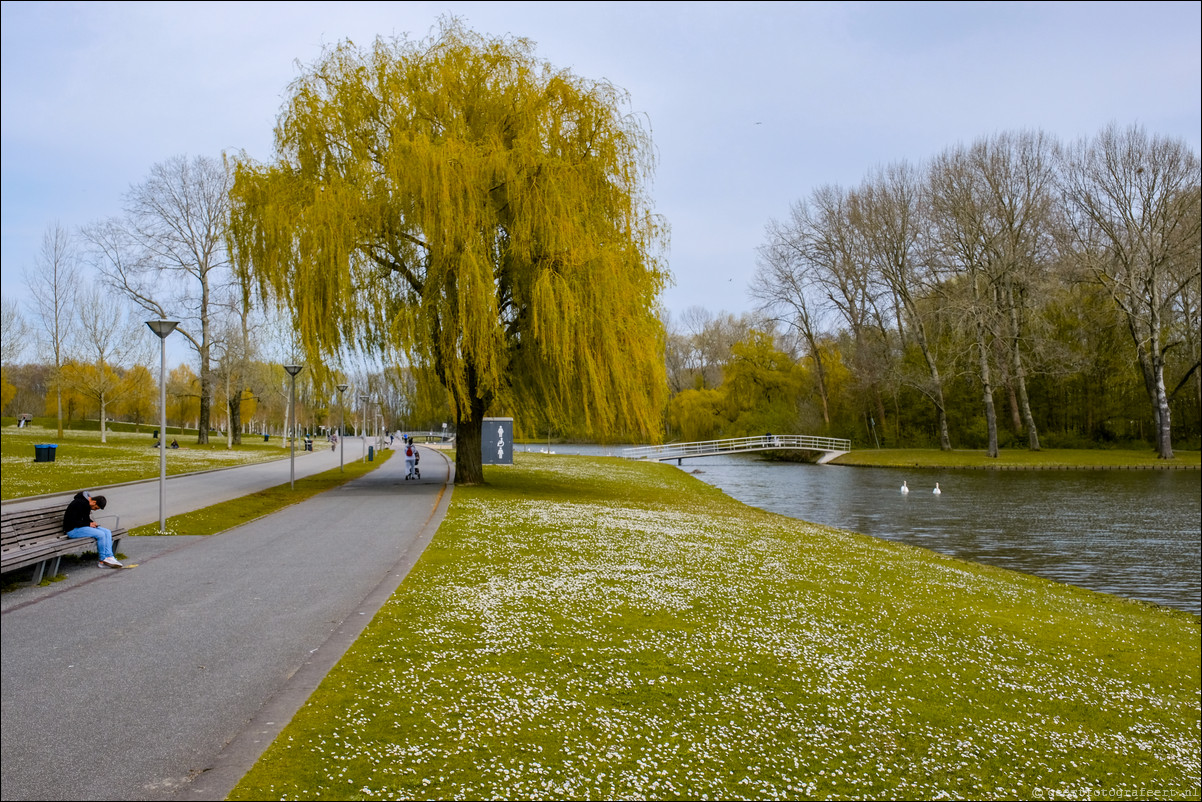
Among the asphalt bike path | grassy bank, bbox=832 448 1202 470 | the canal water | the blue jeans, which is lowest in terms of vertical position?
the canal water

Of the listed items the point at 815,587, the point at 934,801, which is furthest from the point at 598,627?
the point at 815,587

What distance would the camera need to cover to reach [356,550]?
13.3m

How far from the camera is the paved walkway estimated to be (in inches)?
189

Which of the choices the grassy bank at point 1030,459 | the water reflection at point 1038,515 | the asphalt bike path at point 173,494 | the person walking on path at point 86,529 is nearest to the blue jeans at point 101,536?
the person walking on path at point 86,529

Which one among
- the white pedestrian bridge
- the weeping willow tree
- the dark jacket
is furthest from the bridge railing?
the dark jacket

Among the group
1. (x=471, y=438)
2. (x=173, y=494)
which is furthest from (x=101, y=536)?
(x=471, y=438)

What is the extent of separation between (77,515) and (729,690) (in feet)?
32.2

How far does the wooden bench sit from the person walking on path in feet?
0.36

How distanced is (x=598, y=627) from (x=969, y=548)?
53.5 ft

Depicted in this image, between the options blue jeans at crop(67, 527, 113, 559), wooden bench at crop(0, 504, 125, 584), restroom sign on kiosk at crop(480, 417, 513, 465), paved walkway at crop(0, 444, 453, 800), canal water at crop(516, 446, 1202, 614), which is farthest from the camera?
restroom sign on kiosk at crop(480, 417, 513, 465)

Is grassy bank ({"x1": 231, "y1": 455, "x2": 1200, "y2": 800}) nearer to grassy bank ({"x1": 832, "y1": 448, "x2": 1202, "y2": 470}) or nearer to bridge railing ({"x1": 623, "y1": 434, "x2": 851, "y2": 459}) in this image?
grassy bank ({"x1": 832, "y1": 448, "x2": 1202, "y2": 470})

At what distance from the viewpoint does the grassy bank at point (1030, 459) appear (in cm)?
4969

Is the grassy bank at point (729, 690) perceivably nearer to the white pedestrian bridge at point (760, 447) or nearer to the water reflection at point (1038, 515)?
the water reflection at point (1038, 515)

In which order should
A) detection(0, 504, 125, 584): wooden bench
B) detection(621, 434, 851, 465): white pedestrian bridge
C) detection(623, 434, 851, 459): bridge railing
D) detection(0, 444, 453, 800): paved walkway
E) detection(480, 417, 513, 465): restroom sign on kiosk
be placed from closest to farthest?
detection(0, 444, 453, 800): paved walkway < detection(0, 504, 125, 584): wooden bench < detection(480, 417, 513, 465): restroom sign on kiosk < detection(621, 434, 851, 465): white pedestrian bridge < detection(623, 434, 851, 459): bridge railing
